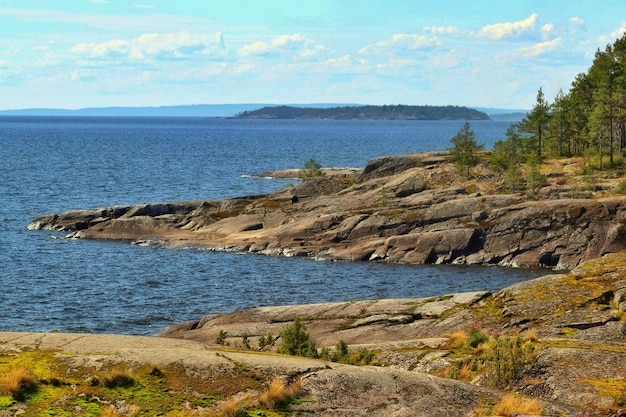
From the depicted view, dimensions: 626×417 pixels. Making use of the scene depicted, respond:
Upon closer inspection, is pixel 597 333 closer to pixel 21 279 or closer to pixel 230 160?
pixel 21 279

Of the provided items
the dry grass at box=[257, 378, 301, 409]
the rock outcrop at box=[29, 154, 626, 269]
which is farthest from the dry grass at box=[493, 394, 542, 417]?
the rock outcrop at box=[29, 154, 626, 269]

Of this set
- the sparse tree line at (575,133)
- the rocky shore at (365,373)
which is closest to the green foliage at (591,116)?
the sparse tree line at (575,133)

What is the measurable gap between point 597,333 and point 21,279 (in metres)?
46.4

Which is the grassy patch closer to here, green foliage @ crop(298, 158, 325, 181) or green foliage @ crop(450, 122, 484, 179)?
green foliage @ crop(450, 122, 484, 179)

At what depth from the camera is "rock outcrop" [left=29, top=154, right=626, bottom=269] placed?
7000 cm

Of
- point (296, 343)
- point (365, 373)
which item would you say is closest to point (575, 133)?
point (296, 343)

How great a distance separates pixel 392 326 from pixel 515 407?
795 inches

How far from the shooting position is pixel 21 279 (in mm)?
62125

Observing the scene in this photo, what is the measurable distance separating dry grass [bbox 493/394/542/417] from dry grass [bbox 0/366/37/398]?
11.6 meters

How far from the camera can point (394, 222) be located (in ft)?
251

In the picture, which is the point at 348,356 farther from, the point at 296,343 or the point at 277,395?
the point at 277,395

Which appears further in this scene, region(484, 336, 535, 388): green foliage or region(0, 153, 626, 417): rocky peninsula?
region(484, 336, 535, 388): green foliage

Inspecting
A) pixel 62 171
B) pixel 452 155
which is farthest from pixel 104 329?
pixel 62 171

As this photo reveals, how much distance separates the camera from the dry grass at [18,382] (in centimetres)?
1895
